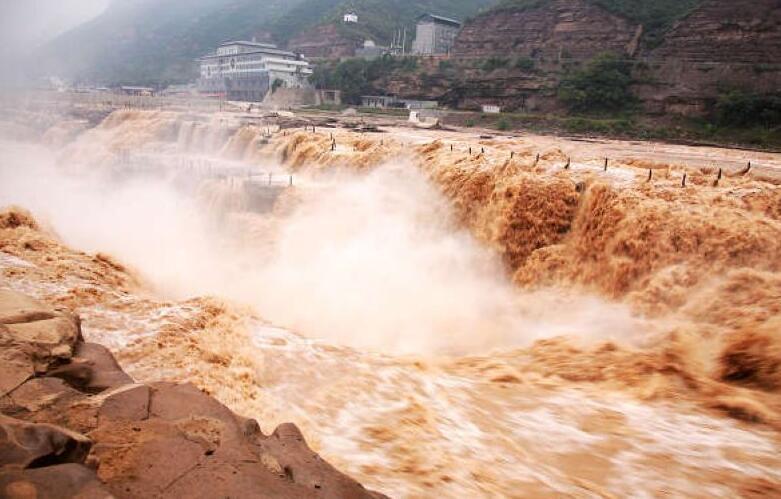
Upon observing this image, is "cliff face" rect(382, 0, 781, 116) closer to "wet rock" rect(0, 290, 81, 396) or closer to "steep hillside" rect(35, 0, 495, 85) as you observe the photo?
"steep hillside" rect(35, 0, 495, 85)

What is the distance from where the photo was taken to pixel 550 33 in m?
49.3

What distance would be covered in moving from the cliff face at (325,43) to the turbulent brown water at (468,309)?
6484cm

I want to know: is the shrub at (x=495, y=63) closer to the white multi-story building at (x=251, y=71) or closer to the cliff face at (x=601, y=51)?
the cliff face at (x=601, y=51)

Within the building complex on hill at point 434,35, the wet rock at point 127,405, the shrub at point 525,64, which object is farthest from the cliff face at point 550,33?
the wet rock at point 127,405

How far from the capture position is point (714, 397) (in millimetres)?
7355

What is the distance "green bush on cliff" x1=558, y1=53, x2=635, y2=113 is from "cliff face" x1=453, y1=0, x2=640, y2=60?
7011 millimetres

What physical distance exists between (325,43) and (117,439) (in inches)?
3430

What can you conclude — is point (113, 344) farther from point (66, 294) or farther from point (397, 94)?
point (397, 94)

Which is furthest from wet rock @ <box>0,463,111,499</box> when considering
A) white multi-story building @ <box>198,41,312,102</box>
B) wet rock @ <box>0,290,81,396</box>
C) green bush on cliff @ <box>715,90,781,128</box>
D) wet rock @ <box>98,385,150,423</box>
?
white multi-story building @ <box>198,41,312,102</box>

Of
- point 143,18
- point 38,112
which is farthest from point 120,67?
point 38,112

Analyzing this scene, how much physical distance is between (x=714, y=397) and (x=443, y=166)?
442 inches

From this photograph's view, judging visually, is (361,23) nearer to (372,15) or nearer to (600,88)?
(372,15)

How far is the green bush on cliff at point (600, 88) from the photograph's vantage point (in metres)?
36.9

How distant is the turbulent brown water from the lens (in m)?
6.24
